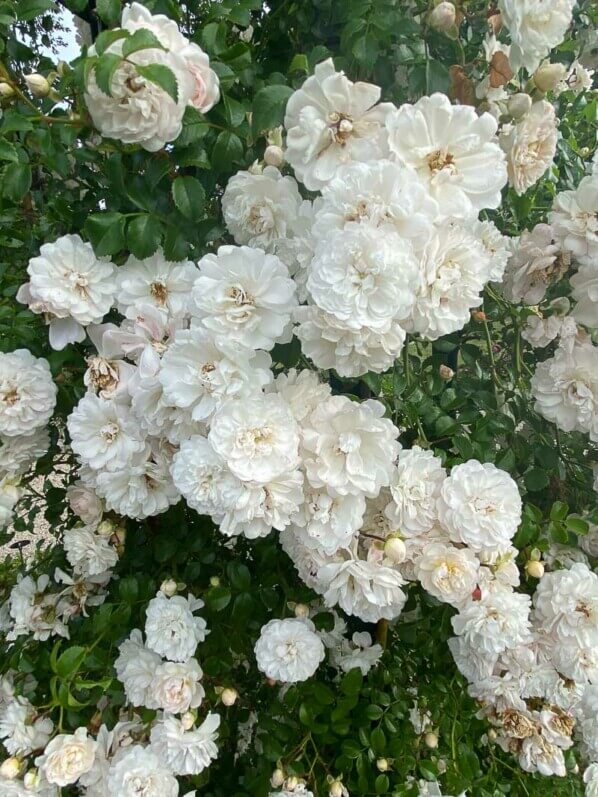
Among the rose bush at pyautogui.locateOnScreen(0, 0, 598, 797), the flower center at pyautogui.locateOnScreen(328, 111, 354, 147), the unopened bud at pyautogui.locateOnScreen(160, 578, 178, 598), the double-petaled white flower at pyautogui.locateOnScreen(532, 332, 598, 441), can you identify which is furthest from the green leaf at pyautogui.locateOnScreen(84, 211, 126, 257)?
the double-petaled white flower at pyautogui.locateOnScreen(532, 332, 598, 441)

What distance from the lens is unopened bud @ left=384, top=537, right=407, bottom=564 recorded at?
2.62 feet

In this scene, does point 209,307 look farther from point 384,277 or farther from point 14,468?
point 14,468

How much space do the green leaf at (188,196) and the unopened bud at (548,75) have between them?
1.68 feet

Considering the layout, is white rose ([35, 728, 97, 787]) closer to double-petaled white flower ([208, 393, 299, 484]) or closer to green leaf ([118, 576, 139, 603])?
green leaf ([118, 576, 139, 603])

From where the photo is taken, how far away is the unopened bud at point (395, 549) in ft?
2.62

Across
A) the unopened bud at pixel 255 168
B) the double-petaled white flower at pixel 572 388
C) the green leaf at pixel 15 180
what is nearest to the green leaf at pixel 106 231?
the green leaf at pixel 15 180

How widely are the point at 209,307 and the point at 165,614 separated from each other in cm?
56

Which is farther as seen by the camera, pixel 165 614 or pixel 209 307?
pixel 165 614

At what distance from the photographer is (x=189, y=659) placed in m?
0.99

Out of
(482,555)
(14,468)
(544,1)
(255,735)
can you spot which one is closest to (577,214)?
(544,1)

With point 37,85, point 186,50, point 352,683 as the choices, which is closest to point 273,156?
point 186,50

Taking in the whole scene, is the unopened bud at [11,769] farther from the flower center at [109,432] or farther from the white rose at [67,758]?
the flower center at [109,432]

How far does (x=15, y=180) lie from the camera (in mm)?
812

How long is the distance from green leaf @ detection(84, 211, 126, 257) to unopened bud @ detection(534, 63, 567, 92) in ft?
2.07
